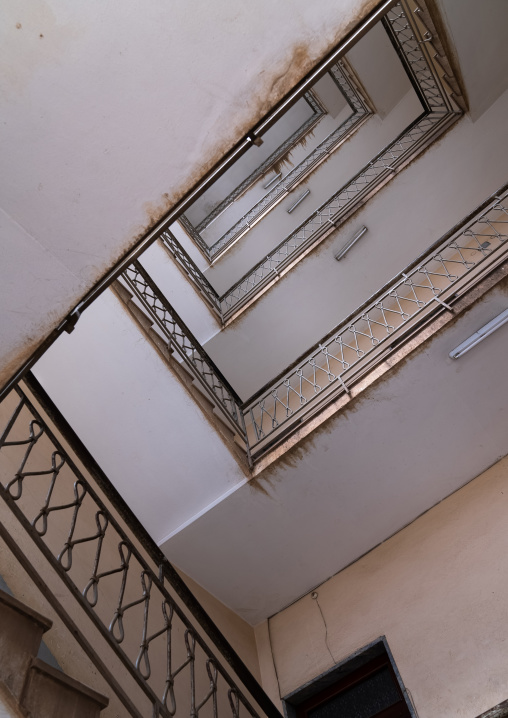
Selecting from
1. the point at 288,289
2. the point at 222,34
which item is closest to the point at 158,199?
the point at 222,34

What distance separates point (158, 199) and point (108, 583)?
2956 millimetres

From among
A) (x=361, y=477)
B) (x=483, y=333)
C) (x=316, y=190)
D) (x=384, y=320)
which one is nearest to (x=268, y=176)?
(x=316, y=190)

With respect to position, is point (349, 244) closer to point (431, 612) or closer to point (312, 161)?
point (312, 161)

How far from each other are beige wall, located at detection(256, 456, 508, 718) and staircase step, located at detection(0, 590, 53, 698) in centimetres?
274

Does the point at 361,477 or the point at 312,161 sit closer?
the point at 361,477

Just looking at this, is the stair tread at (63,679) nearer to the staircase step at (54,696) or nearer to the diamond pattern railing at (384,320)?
the staircase step at (54,696)

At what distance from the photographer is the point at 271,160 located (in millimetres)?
10320

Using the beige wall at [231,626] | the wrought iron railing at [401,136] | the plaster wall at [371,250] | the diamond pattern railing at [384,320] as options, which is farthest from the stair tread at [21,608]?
→ the wrought iron railing at [401,136]

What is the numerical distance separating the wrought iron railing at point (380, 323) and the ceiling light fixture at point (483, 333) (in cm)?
34

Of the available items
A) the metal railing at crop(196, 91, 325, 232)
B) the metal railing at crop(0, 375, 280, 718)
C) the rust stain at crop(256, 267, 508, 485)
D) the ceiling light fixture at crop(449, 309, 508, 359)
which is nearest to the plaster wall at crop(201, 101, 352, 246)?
the metal railing at crop(196, 91, 325, 232)

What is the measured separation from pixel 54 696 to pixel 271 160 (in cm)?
962

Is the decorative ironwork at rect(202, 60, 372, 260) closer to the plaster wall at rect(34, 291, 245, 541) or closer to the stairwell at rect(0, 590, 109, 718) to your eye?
the plaster wall at rect(34, 291, 245, 541)

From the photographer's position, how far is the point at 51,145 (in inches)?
73.5

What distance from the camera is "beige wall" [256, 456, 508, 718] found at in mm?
3652
